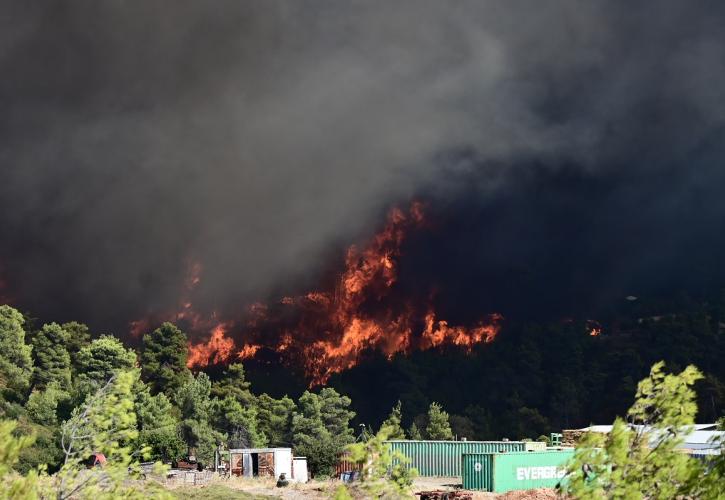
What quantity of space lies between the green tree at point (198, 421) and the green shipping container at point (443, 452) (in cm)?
3059

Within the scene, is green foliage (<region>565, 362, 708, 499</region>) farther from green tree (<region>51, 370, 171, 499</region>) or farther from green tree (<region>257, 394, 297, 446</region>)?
green tree (<region>257, 394, 297, 446</region>)

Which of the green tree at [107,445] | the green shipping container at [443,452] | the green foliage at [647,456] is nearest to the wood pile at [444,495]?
the green shipping container at [443,452]

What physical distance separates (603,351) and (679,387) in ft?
551

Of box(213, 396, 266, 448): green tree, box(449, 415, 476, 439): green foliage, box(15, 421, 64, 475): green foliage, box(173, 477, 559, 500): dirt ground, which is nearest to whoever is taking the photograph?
box(173, 477, 559, 500): dirt ground

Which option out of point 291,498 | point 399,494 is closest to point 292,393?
point 291,498

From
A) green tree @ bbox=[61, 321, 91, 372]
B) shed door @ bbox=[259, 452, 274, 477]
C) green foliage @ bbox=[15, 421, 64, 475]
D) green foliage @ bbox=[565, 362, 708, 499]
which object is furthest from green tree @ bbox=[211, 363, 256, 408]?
green foliage @ bbox=[565, 362, 708, 499]

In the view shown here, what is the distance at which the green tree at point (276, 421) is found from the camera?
407 feet

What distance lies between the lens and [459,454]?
82.4 metres

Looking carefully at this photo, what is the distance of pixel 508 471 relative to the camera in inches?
2677

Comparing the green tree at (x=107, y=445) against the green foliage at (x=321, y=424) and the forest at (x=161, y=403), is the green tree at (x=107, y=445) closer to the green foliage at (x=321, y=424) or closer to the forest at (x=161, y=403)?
the forest at (x=161, y=403)

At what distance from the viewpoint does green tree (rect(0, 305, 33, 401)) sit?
124625mm

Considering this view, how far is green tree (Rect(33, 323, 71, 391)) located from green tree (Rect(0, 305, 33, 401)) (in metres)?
1.98

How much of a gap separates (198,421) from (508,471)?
56.5 meters

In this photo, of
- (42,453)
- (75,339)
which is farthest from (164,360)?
(42,453)
